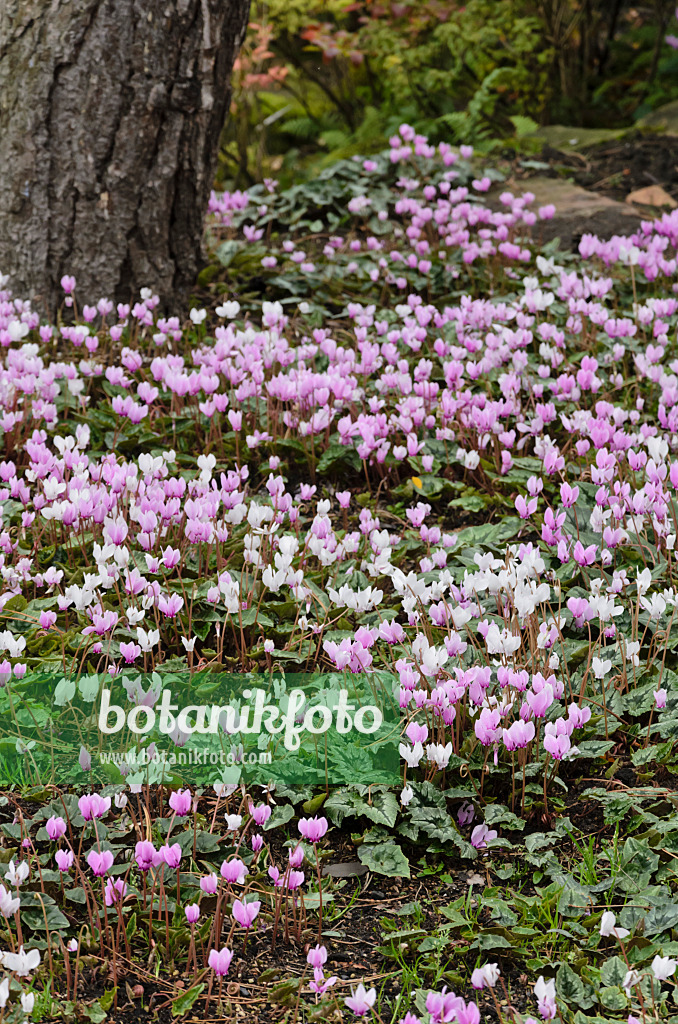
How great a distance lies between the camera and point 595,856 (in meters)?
2.33

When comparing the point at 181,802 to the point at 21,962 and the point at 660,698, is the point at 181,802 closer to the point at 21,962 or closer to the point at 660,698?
the point at 21,962

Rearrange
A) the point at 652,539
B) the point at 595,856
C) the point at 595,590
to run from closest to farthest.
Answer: the point at 595,856, the point at 595,590, the point at 652,539

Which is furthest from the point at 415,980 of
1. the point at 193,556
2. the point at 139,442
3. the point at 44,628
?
the point at 139,442

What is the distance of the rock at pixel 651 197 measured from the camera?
260 inches

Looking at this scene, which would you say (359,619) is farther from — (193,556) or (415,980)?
(415,980)

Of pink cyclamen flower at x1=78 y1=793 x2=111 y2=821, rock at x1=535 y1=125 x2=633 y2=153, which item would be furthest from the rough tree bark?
rock at x1=535 y1=125 x2=633 y2=153

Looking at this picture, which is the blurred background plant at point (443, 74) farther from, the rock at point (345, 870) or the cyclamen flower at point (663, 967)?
the cyclamen flower at point (663, 967)

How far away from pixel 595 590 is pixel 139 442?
7.11 ft

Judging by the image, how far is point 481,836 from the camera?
7.68 ft

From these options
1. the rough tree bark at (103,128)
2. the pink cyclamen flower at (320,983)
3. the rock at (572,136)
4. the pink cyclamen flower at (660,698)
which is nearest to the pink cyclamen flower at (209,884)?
the pink cyclamen flower at (320,983)

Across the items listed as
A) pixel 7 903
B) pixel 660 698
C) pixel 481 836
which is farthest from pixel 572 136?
pixel 7 903

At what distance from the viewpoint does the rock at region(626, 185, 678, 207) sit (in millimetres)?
6605

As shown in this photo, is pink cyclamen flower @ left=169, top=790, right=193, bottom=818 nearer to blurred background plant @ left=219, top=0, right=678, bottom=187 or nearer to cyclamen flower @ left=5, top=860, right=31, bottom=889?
cyclamen flower @ left=5, top=860, right=31, bottom=889

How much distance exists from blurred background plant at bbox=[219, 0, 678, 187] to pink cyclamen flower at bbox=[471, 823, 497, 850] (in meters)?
7.01
